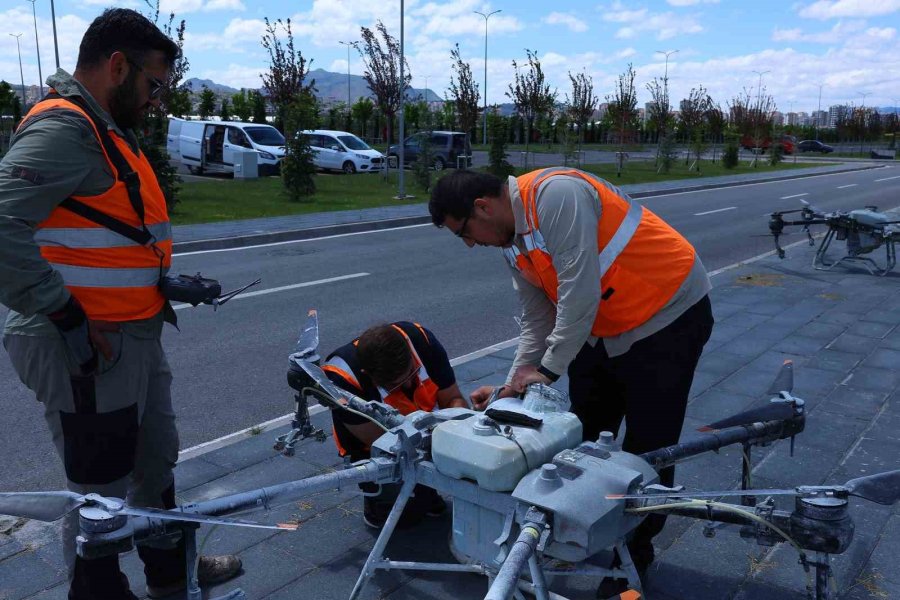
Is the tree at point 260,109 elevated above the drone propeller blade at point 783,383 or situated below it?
above

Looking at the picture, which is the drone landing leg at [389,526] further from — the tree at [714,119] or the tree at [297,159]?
the tree at [714,119]

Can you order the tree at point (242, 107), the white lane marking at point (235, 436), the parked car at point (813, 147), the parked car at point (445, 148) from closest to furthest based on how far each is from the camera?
the white lane marking at point (235, 436)
the parked car at point (445, 148)
the tree at point (242, 107)
the parked car at point (813, 147)

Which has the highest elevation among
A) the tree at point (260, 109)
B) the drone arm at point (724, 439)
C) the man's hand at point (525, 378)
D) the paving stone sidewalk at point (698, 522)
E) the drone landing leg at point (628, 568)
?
the tree at point (260, 109)

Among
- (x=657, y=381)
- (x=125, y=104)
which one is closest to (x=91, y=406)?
(x=125, y=104)

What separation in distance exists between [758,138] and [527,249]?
153 feet

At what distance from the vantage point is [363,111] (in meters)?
53.5

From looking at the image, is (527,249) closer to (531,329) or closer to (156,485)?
(531,329)

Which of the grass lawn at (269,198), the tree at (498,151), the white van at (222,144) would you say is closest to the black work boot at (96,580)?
the grass lawn at (269,198)

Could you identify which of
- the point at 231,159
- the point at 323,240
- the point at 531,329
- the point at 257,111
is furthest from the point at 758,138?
the point at 531,329

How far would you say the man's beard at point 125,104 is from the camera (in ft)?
8.41

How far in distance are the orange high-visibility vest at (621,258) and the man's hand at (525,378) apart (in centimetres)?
28

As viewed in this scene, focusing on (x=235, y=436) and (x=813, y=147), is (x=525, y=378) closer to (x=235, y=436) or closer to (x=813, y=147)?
(x=235, y=436)

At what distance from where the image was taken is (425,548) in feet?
11.0

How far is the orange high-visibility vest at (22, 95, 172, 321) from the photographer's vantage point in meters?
2.42
